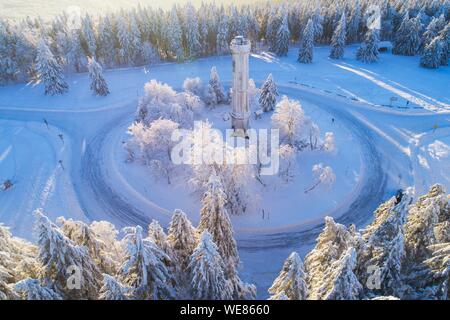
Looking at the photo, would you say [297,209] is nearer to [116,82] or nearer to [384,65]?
[116,82]

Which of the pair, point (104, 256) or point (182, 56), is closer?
point (104, 256)

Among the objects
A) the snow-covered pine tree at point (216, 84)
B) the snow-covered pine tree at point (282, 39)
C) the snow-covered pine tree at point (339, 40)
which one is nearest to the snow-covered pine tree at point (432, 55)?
the snow-covered pine tree at point (339, 40)

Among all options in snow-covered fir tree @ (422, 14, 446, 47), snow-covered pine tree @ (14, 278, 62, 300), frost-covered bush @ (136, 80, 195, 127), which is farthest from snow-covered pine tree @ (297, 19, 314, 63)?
snow-covered pine tree @ (14, 278, 62, 300)

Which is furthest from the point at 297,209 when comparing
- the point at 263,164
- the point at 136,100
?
the point at 136,100

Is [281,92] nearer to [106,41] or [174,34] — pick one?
[174,34]

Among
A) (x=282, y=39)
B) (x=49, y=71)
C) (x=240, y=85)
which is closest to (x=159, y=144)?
(x=240, y=85)

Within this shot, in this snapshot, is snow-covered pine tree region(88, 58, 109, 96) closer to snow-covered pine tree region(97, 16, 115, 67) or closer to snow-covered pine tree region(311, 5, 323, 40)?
snow-covered pine tree region(97, 16, 115, 67)
